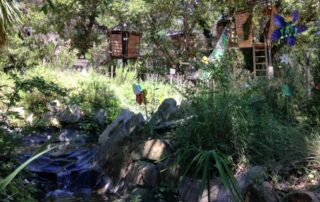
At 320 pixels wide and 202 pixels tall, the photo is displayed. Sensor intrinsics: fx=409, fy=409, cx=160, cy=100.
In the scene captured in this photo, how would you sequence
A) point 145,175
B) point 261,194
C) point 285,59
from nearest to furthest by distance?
point 261,194 < point 285,59 < point 145,175

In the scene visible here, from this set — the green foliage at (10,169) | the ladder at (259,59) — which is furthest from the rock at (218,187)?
the ladder at (259,59)

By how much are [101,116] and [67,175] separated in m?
3.09

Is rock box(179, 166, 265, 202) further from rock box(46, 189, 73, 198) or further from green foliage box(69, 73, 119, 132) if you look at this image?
green foliage box(69, 73, 119, 132)

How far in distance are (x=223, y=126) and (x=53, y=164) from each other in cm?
320

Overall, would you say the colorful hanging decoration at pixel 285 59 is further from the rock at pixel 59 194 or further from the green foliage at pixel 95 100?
the green foliage at pixel 95 100

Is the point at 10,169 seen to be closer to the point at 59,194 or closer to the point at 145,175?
the point at 145,175

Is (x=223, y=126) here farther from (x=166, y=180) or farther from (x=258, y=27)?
(x=258, y=27)

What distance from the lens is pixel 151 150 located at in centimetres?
502

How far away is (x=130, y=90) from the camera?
Answer: 10195 millimetres

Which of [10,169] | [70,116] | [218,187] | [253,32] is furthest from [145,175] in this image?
[253,32]

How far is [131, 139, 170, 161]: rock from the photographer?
4898mm

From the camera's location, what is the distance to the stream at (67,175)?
5.15m

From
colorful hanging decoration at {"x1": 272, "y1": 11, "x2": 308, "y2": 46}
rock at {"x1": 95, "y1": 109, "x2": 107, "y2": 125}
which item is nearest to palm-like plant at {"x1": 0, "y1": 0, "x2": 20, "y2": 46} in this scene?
colorful hanging decoration at {"x1": 272, "y1": 11, "x2": 308, "y2": 46}

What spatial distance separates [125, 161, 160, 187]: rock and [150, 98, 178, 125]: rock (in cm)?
89
